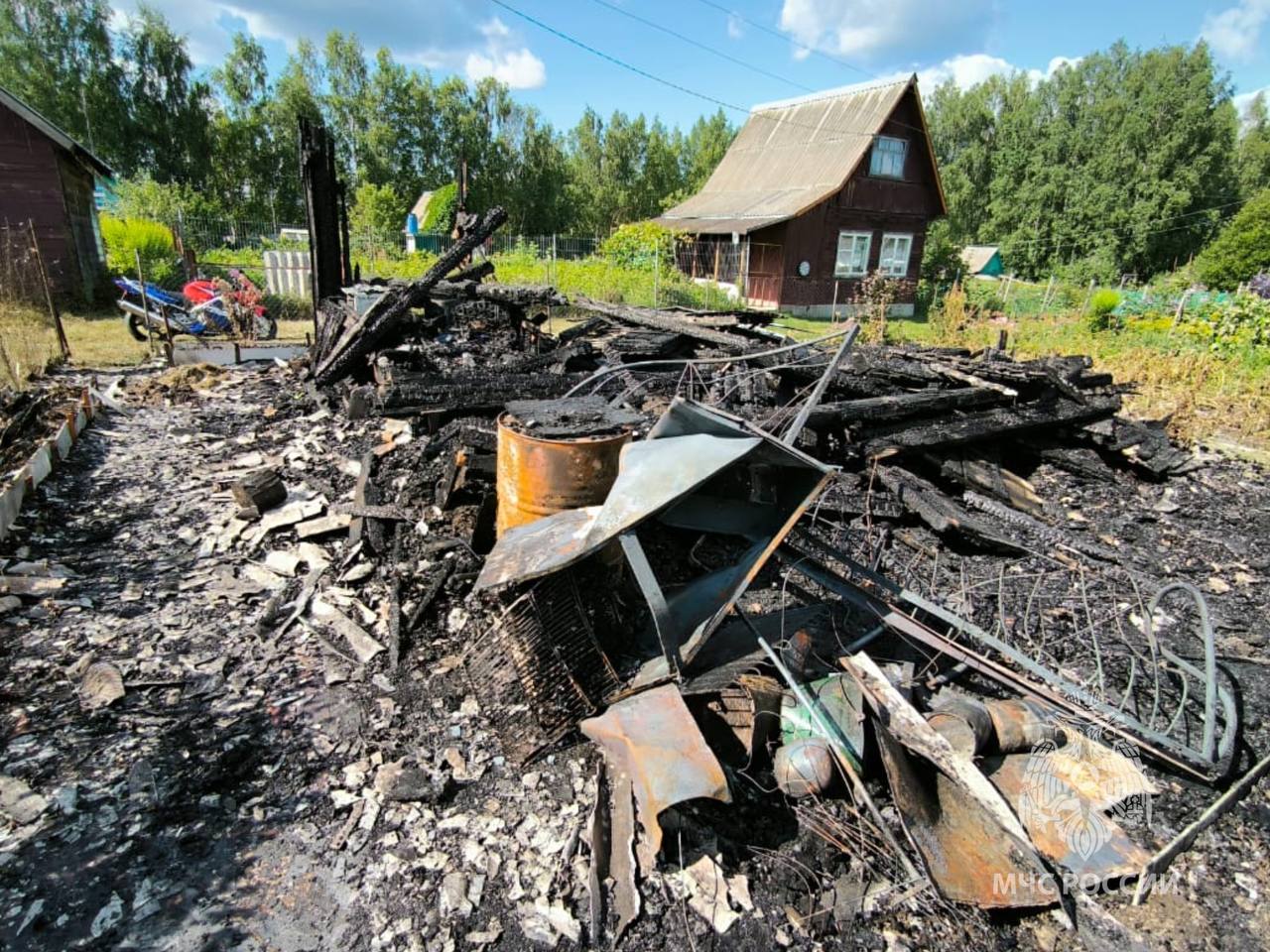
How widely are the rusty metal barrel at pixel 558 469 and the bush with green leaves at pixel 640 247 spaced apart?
56.4 ft

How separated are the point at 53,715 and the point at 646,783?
9.99ft

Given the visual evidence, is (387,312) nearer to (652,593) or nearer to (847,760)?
(652,593)

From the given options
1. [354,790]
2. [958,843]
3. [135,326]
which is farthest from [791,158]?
[354,790]

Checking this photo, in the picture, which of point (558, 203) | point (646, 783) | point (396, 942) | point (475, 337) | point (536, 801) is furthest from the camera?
point (558, 203)

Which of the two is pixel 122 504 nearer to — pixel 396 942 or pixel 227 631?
pixel 227 631

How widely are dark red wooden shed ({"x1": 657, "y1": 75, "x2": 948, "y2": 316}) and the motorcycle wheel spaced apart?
15.1m

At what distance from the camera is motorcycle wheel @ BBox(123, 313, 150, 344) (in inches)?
473

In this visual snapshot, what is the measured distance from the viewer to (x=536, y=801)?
9.59 feet

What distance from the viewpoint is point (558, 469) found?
374 centimetres

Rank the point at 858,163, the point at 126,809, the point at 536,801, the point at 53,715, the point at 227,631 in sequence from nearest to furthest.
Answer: the point at 126,809
the point at 536,801
the point at 53,715
the point at 227,631
the point at 858,163

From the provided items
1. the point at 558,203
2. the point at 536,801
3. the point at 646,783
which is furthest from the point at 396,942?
the point at 558,203

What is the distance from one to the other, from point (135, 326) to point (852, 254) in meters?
20.1

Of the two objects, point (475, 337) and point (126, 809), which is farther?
point (475, 337)

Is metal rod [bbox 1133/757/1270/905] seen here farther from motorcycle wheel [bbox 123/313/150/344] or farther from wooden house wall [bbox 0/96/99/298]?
wooden house wall [bbox 0/96/99/298]
